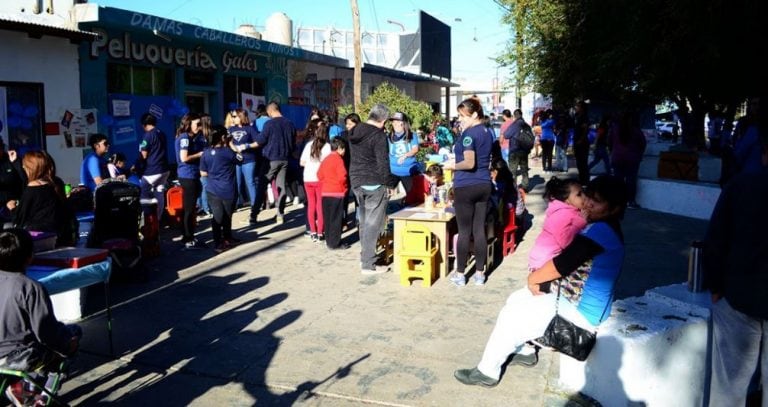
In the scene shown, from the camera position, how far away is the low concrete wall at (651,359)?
3.93 meters

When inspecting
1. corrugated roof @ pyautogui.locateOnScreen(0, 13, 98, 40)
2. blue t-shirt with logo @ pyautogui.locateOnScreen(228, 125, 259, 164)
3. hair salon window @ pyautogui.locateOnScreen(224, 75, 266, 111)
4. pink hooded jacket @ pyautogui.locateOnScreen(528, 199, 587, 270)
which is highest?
corrugated roof @ pyautogui.locateOnScreen(0, 13, 98, 40)

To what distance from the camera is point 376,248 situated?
778 centimetres

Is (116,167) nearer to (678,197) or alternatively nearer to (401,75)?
(678,197)

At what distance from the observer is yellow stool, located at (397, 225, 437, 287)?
23.0ft

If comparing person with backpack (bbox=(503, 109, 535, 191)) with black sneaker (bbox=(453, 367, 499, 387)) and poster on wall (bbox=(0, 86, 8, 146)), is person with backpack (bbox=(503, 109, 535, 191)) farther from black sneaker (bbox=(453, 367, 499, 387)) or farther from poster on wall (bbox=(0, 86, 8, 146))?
black sneaker (bbox=(453, 367, 499, 387))

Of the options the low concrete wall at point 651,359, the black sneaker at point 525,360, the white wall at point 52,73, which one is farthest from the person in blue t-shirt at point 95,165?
the low concrete wall at point 651,359

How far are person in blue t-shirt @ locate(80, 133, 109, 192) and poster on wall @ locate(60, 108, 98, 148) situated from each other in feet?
10.2

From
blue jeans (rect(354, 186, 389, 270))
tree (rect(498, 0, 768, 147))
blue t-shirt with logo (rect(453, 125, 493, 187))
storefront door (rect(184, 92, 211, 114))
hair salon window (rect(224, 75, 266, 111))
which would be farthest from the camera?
hair salon window (rect(224, 75, 266, 111))

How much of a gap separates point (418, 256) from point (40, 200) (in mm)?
3594

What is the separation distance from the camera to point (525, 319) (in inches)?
168

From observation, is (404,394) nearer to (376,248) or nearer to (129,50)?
(376,248)

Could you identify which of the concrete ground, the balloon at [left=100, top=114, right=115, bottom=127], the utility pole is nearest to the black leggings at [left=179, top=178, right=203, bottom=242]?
the concrete ground

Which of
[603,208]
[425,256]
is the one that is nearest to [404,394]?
[603,208]

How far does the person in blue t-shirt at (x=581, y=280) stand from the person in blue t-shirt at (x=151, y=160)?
6.21 metres
